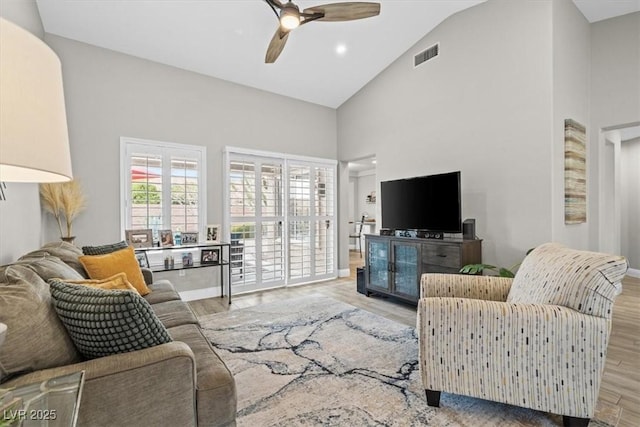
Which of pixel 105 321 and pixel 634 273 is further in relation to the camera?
pixel 634 273

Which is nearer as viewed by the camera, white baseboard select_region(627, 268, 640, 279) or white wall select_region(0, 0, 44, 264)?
white wall select_region(0, 0, 44, 264)

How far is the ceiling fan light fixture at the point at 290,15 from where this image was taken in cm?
227

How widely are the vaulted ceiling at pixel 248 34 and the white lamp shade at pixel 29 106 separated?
2937mm

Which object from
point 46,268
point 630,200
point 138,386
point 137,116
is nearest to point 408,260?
point 138,386

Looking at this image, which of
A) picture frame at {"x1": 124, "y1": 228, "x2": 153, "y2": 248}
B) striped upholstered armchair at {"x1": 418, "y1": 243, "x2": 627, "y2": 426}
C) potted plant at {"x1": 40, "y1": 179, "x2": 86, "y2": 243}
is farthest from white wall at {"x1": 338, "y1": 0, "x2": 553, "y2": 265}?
potted plant at {"x1": 40, "y1": 179, "x2": 86, "y2": 243}

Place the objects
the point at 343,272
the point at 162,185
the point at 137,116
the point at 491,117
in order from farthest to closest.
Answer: the point at 343,272 → the point at 162,185 → the point at 137,116 → the point at 491,117

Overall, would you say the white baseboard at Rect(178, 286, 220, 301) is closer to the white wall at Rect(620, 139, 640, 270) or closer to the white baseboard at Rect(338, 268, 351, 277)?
the white baseboard at Rect(338, 268, 351, 277)

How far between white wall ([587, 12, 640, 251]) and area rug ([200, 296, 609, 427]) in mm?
3074

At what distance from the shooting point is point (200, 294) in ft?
13.9

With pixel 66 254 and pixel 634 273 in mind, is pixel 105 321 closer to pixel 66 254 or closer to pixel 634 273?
pixel 66 254

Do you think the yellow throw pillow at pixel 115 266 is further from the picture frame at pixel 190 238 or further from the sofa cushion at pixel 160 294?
the picture frame at pixel 190 238

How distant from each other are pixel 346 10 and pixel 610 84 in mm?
3455

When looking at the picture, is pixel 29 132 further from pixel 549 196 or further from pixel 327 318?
pixel 549 196

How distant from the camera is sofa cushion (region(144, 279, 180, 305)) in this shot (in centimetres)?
244
